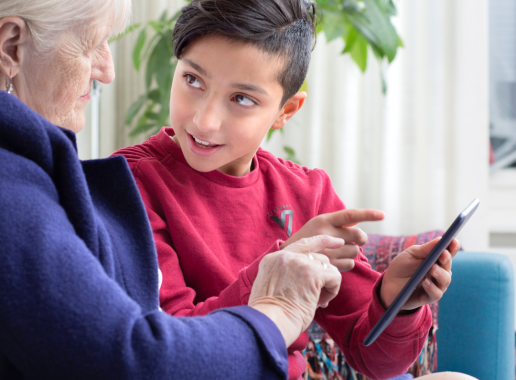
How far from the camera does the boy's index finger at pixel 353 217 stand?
78 cm

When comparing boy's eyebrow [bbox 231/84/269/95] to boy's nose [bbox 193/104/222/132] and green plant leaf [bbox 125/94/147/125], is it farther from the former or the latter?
green plant leaf [bbox 125/94/147/125]

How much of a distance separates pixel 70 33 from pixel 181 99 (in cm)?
25

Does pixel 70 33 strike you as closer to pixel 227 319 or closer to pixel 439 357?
pixel 227 319

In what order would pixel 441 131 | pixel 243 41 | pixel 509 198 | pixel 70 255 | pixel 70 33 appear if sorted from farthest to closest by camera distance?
pixel 509 198, pixel 441 131, pixel 243 41, pixel 70 33, pixel 70 255

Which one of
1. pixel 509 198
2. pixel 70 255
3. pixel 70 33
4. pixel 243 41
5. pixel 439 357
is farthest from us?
pixel 509 198

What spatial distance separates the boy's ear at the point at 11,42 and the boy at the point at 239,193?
0.30m

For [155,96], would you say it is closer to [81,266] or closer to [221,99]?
[221,99]

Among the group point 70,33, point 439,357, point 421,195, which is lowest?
point 439,357

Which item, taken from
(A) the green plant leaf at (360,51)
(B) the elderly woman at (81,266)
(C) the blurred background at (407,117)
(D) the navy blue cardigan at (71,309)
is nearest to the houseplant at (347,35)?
(A) the green plant leaf at (360,51)

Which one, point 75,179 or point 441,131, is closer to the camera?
point 75,179

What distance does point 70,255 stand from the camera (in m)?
0.53

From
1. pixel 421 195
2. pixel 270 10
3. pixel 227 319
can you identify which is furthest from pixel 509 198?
pixel 227 319

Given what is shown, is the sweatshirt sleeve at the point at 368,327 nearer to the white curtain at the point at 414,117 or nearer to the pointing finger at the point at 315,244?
the pointing finger at the point at 315,244

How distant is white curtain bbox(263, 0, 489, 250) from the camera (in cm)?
267
